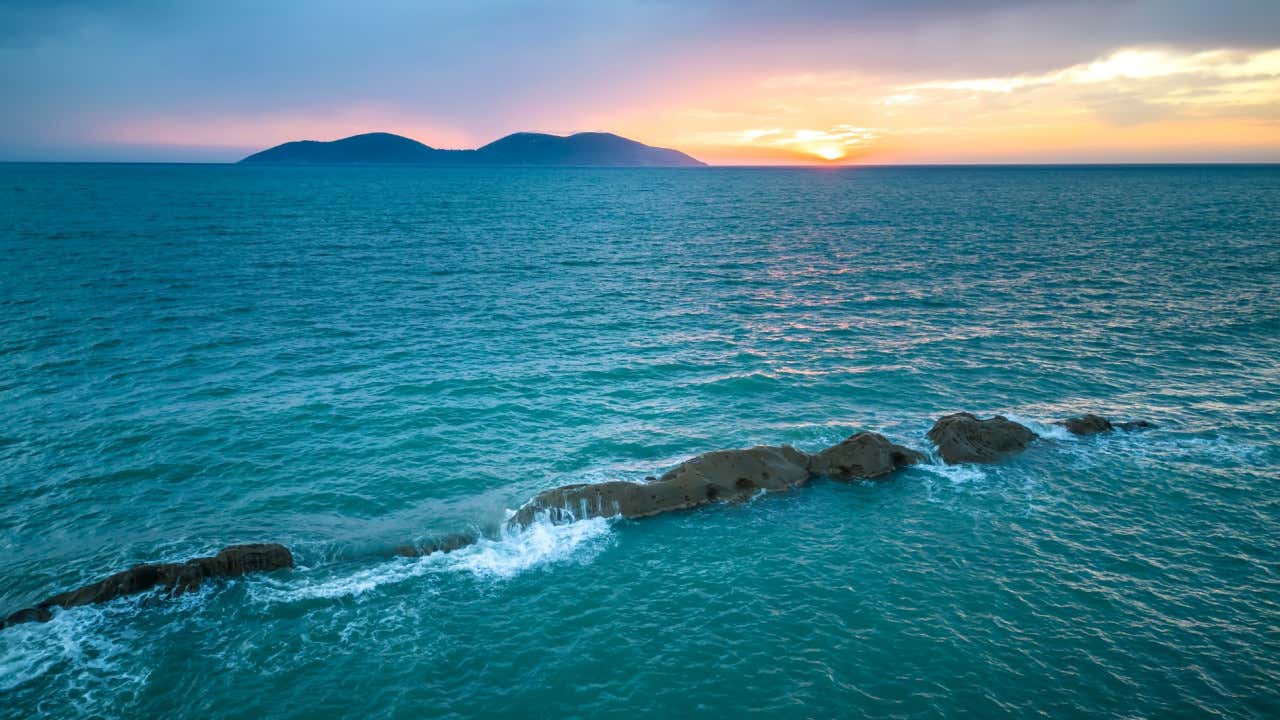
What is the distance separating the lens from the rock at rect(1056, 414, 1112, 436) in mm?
36006

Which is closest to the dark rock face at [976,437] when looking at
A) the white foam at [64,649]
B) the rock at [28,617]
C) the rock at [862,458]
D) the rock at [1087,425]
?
the rock at [862,458]

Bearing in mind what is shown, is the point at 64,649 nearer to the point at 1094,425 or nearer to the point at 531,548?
the point at 531,548

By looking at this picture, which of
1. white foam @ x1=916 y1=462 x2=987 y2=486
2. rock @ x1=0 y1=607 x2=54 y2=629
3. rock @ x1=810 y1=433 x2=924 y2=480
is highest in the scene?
rock @ x1=810 y1=433 x2=924 y2=480

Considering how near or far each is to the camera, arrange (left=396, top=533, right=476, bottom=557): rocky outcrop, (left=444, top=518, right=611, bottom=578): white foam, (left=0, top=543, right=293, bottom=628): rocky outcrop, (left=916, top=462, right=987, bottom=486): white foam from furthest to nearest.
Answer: (left=916, top=462, right=987, bottom=486): white foam, (left=396, top=533, right=476, bottom=557): rocky outcrop, (left=444, top=518, right=611, bottom=578): white foam, (left=0, top=543, right=293, bottom=628): rocky outcrop

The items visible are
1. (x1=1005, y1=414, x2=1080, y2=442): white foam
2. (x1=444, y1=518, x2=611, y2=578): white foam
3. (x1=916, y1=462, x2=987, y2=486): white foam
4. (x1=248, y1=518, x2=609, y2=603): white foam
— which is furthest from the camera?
(x1=1005, y1=414, x2=1080, y2=442): white foam

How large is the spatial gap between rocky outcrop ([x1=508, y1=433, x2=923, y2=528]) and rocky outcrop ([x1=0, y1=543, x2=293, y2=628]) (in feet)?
31.9

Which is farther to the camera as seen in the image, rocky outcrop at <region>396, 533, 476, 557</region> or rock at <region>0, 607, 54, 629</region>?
rocky outcrop at <region>396, 533, 476, 557</region>

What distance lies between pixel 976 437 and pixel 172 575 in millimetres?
37603

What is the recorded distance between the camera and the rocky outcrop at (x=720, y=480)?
28938mm

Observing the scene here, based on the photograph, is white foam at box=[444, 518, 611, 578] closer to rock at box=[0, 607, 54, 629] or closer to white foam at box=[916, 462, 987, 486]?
rock at box=[0, 607, 54, 629]

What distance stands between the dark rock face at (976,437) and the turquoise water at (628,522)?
1148mm

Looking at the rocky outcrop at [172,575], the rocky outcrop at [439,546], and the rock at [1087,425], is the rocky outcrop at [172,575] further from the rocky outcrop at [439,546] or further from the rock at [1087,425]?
the rock at [1087,425]

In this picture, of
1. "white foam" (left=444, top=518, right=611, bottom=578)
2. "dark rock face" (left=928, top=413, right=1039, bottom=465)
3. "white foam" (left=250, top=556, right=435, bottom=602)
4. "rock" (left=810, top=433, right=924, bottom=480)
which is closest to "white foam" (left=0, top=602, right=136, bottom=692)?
"white foam" (left=250, top=556, right=435, bottom=602)

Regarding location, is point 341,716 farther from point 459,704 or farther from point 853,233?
point 853,233
